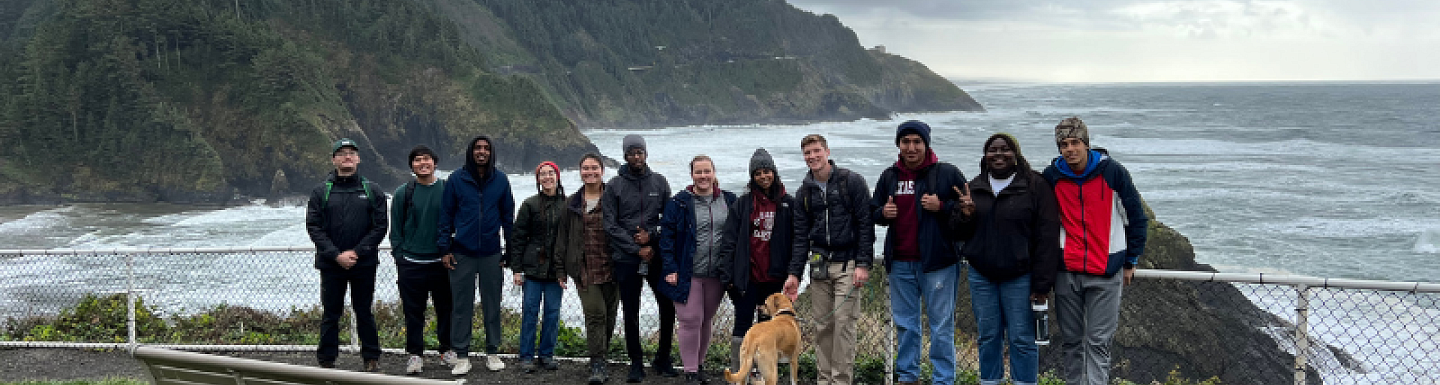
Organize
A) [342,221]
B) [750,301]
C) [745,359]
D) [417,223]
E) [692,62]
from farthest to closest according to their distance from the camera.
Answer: [692,62], [417,223], [342,221], [750,301], [745,359]

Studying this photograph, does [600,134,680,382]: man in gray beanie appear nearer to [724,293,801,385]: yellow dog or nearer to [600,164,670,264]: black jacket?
[600,164,670,264]: black jacket

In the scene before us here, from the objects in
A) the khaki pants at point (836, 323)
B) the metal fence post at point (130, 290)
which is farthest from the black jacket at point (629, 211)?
the metal fence post at point (130, 290)

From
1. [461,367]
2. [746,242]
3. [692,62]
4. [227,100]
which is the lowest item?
[461,367]

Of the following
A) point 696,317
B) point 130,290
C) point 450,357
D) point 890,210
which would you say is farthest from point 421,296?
point 890,210

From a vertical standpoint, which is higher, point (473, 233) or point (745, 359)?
point (473, 233)

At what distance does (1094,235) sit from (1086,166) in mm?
356

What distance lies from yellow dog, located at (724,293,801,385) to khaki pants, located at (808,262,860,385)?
22cm

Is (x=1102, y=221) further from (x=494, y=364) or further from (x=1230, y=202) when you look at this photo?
(x=1230, y=202)

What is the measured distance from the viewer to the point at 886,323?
5664 millimetres

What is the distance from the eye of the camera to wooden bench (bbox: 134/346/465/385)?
3.13 metres

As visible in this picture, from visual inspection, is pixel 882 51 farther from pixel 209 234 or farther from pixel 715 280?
pixel 715 280

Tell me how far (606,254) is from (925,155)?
212 cm

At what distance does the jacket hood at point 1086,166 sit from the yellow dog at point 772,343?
1649mm

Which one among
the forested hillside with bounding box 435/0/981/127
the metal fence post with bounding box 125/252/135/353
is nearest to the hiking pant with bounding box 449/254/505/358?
the metal fence post with bounding box 125/252/135/353
